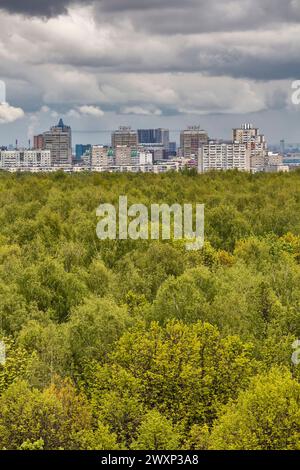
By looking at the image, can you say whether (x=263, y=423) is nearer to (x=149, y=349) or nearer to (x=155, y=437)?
(x=155, y=437)

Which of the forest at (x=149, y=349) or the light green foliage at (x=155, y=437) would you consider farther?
the forest at (x=149, y=349)

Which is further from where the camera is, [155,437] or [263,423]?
[155,437]

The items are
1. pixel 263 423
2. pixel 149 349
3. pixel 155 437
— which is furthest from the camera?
pixel 149 349

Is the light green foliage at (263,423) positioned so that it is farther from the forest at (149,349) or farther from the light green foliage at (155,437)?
the light green foliage at (155,437)

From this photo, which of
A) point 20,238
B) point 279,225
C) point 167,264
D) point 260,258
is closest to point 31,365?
point 167,264

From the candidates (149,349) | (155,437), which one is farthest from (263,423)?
(149,349)

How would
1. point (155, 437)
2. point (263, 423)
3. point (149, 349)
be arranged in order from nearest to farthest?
point (263, 423) → point (155, 437) → point (149, 349)

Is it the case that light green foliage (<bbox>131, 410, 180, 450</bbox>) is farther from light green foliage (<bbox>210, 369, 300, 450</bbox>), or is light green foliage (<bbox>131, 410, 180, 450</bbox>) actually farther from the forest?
light green foliage (<bbox>210, 369, 300, 450</bbox>)

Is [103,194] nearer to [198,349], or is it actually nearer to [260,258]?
[260,258]

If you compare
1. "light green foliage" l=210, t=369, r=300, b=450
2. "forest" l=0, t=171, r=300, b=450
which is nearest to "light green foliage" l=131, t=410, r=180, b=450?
"forest" l=0, t=171, r=300, b=450

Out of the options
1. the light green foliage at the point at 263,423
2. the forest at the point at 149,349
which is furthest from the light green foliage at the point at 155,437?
the light green foliage at the point at 263,423
